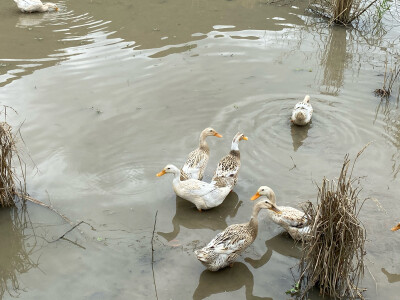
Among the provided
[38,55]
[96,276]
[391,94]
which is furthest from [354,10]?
[96,276]

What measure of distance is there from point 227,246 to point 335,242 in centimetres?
141

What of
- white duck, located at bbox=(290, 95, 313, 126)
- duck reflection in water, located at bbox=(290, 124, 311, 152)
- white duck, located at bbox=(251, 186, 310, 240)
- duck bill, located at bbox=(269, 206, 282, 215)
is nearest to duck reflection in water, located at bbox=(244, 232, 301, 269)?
white duck, located at bbox=(251, 186, 310, 240)

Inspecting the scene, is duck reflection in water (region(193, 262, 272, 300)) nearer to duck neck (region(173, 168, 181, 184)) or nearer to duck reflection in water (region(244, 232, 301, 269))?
duck reflection in water (region(244, 232, 301, 269))

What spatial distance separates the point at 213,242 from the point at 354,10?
10.4m

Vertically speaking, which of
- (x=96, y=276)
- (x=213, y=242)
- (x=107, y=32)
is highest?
(x=107, y=32)

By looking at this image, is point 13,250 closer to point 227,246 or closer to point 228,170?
point 227,246

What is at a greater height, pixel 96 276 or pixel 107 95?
pixel 107 95

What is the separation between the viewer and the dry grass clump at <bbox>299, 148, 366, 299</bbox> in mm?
5305

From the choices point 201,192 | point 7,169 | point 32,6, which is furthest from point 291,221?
point 32,6

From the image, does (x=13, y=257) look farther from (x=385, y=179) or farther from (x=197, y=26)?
(x=197, y=26)

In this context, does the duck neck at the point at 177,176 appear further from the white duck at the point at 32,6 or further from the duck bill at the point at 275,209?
the white duck at the point at 32,6

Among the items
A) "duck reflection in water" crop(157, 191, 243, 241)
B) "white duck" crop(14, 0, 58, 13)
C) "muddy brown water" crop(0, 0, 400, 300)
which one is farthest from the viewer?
"white duck" crop(14, 0, 58, 13)

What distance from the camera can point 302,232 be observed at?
6.57m

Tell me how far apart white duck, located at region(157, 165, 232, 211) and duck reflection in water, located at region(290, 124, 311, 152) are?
2219mm
